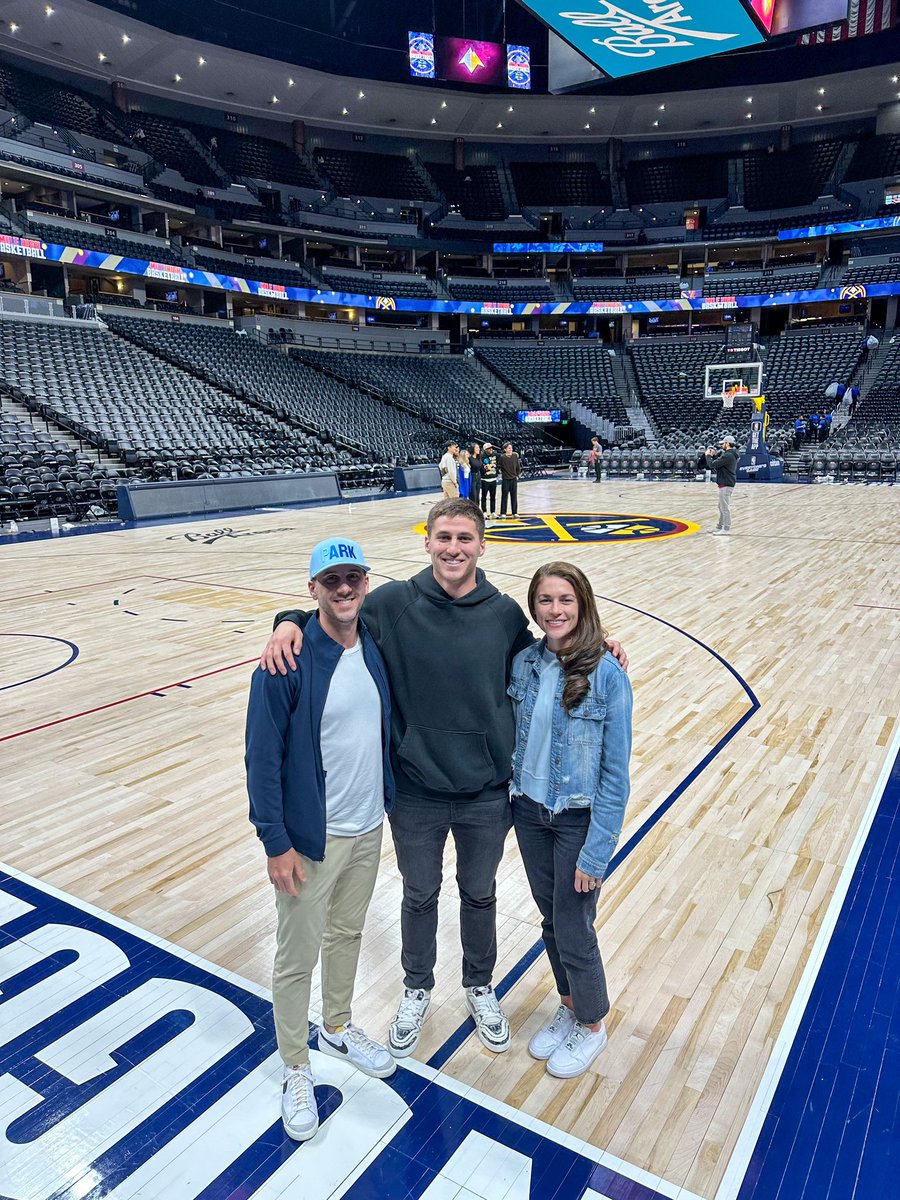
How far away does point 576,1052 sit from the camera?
239 cm

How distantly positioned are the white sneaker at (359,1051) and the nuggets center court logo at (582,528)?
1090 centimetres

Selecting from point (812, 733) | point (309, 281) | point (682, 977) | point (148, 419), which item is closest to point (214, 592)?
point (812, 733)

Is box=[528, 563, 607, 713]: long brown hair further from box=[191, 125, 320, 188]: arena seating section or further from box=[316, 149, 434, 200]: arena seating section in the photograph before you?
box=[316, 149, 434, 200]: arena seating section

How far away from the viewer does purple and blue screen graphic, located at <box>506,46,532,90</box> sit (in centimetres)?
3850

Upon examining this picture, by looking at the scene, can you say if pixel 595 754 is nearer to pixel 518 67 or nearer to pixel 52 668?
pixel 52 668

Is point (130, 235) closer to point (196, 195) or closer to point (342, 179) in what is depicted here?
point (196, 195)

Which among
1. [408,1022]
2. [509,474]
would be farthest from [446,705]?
[509,474]

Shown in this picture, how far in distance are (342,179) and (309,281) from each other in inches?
366

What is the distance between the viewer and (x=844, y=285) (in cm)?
3975

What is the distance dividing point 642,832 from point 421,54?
141ft

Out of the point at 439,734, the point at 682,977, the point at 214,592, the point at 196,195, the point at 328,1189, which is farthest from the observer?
the point at 196,195

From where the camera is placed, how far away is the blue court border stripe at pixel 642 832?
2.49 m

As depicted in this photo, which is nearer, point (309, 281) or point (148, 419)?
point (148, 419)

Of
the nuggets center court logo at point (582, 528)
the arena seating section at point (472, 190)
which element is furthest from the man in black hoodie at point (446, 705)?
the arena seating section at point (472, 190)
